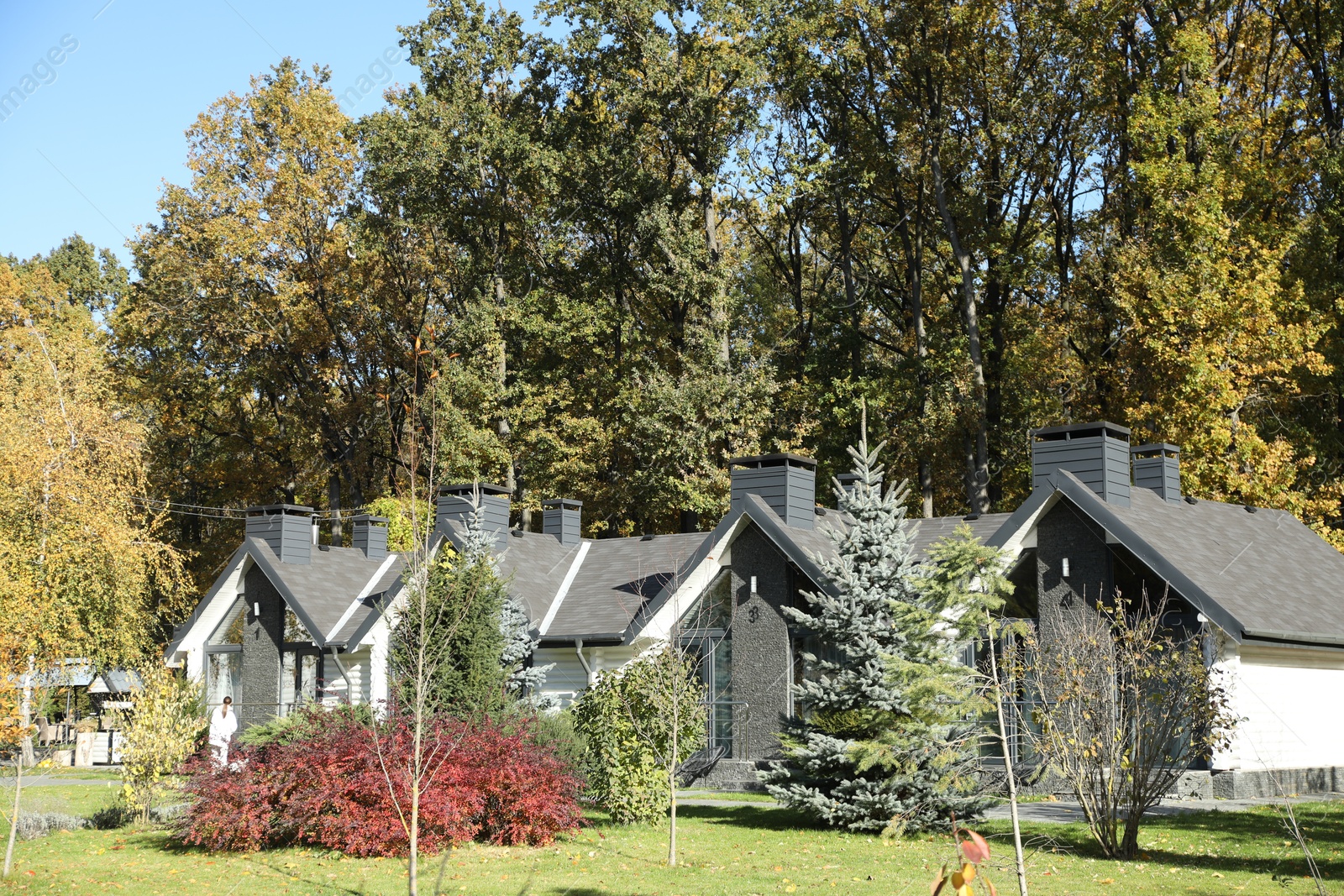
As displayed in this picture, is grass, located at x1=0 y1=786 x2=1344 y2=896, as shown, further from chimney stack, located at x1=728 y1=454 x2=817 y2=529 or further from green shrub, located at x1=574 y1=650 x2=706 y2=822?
chimney stack, located at x1=728 y1=454 x2=817 y2=529

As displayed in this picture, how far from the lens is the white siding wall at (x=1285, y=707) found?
1805cm

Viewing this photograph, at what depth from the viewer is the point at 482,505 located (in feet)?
82.2

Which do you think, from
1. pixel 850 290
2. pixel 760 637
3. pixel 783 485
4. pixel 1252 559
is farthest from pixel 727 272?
pixel 1252 559

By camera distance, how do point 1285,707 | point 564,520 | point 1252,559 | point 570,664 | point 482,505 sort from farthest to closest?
point 564,520
point 482,505
point 570,664
point 1252,559
point 1285,707

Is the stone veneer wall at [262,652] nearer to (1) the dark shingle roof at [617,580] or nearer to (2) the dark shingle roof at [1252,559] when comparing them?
(1) the dark shingle roof at [617,580]

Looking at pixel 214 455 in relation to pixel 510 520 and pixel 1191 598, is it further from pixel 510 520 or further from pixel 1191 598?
pixel 1191 598

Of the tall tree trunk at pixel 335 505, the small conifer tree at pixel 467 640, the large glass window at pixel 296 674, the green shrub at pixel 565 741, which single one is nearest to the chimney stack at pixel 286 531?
the large glass window at pixel 296 674

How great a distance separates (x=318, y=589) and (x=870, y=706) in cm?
1664

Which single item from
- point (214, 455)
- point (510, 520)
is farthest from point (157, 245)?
point (510, 520)

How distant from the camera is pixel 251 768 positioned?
1438cm

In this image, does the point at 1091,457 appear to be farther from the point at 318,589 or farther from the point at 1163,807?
the point at 318,589

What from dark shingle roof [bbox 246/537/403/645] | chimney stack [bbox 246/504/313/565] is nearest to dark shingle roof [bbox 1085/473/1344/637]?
dark shingle roof [bbox 246/537/403/645]

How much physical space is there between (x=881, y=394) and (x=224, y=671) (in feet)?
56.0

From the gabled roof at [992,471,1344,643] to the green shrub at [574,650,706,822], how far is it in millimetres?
6711
